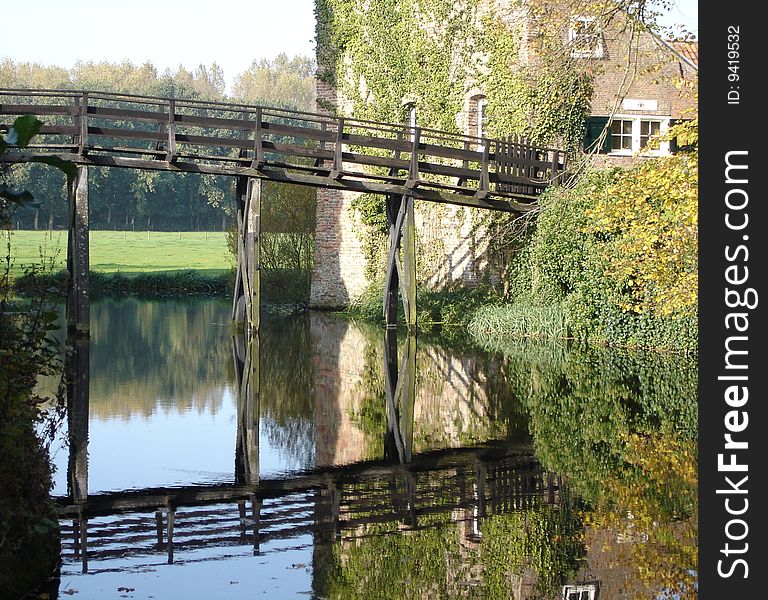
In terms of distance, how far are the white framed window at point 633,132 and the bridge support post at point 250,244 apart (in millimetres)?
7688

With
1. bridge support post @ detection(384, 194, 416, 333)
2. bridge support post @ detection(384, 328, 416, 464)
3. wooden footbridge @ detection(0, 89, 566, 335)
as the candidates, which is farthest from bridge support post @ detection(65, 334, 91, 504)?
bridge support post @ detection(384, 194, 416, 333)

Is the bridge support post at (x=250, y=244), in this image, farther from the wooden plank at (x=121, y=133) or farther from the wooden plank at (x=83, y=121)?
the wooden plank at (x=83, y=121)

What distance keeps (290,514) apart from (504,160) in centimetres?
1473

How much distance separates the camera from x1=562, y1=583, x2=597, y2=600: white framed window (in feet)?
22.4

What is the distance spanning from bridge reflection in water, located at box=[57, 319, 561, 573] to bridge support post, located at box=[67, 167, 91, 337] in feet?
25.7

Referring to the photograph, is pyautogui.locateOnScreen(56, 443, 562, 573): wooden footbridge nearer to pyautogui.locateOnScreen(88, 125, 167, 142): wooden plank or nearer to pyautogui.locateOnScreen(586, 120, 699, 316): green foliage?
pyautogui.locateOnScreen(586, 120, 699, 316): green foliage

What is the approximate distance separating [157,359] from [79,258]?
7.06ft

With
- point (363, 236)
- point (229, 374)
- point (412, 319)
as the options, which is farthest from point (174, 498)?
point (363, 236)

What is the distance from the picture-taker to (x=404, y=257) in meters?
22.2

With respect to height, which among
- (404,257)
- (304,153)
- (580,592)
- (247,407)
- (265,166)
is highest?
(304,153)

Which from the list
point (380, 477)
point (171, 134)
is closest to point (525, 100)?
point (171, 134)

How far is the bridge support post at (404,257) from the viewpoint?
22016 mm

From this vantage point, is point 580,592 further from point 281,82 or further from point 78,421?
point 281,82

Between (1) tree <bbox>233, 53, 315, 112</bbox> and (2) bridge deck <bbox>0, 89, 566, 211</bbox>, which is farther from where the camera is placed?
(1) tree <bbox>233, 53, 315, 112</bbox>
